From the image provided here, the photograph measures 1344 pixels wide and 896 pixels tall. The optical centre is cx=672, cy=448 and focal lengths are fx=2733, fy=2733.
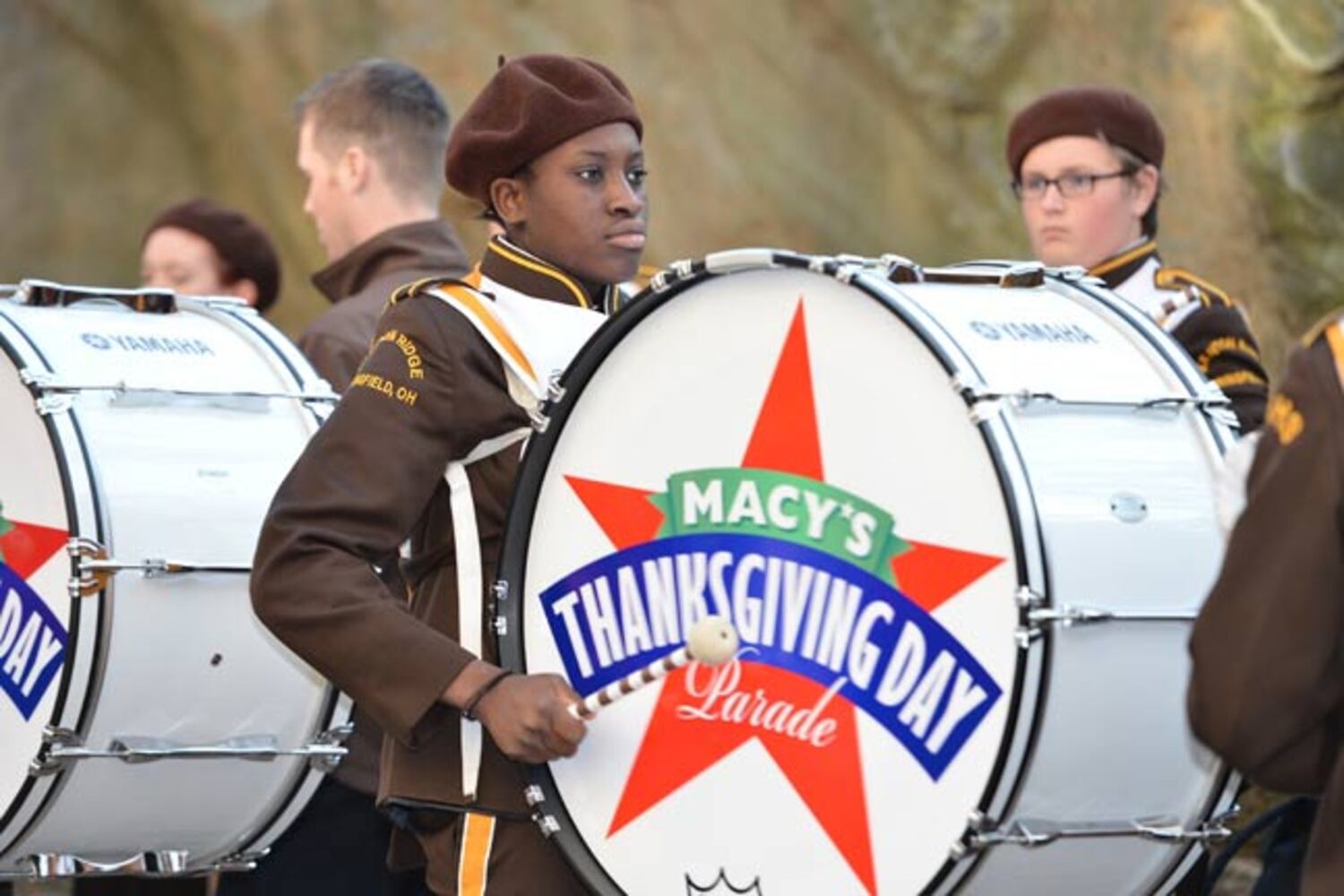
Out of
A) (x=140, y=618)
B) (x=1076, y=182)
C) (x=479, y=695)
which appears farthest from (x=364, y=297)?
(x=479, y=695)

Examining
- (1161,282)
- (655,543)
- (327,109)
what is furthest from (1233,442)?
(327,109)

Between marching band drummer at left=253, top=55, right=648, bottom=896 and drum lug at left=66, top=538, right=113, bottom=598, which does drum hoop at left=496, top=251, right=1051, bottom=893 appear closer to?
marching band drummer at left=253, top=55, right=648, bottom=896

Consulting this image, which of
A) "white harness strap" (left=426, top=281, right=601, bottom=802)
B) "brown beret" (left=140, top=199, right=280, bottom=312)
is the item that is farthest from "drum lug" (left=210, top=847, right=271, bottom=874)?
"brown beret" (left=140, top=199, right=280, bottom=312)

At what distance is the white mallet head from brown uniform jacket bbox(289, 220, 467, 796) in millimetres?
1700

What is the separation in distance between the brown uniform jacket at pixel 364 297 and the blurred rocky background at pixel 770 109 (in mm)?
3498

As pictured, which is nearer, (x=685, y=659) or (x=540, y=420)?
(x=685, y=659)

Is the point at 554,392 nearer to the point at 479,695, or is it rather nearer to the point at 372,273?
the point at 479,695

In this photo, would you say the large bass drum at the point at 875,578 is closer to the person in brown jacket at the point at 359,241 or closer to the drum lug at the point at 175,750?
the drum lug at the point at 175,750

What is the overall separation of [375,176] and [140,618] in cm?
140

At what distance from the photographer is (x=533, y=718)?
135 inches

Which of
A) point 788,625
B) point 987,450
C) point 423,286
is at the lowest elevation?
point 788,625

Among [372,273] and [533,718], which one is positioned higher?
[372,273]

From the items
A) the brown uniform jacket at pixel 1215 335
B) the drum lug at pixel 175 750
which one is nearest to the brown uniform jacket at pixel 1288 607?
A: the brown uniform jacket at pixel 1215 335

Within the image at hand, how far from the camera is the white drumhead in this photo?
3.21 m
